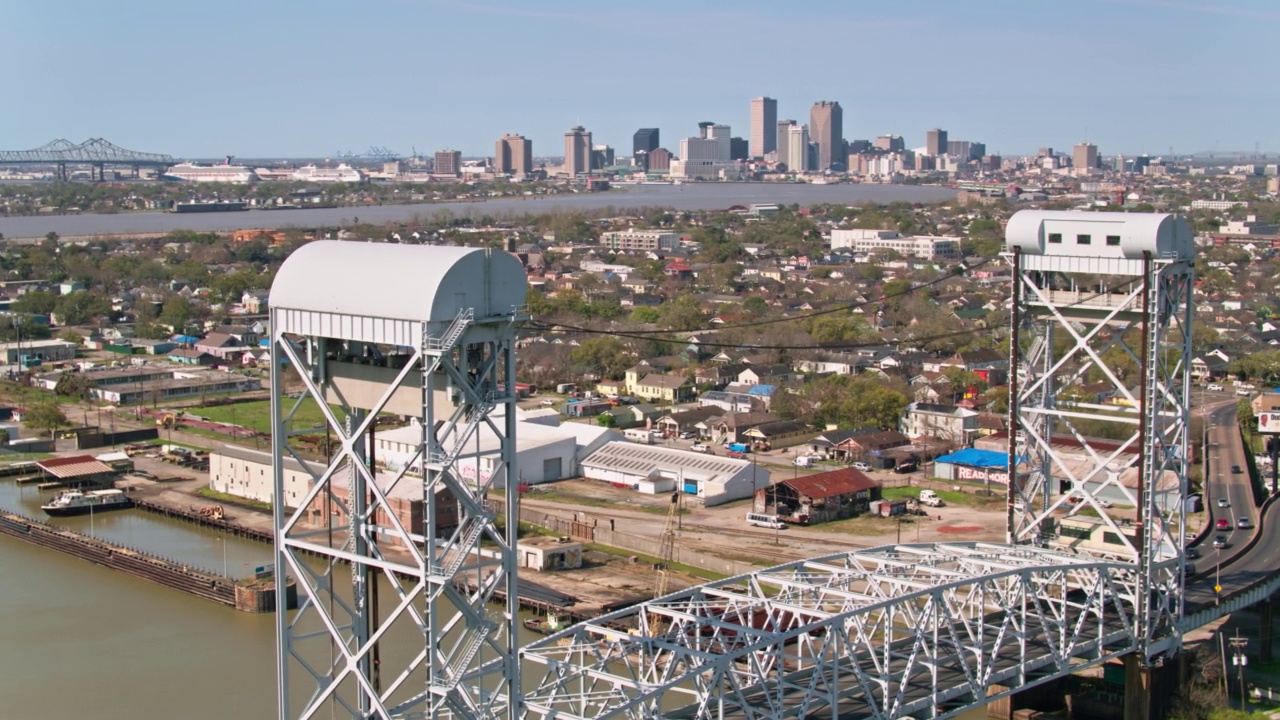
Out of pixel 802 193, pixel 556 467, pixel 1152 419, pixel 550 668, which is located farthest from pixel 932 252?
pixel 802 193

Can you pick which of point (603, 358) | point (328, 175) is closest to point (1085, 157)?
point (328, 175)

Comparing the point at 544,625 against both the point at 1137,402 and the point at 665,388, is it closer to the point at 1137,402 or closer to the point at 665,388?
the point at 1137,402

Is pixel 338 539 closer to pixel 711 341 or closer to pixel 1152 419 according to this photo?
pixel 1152 419

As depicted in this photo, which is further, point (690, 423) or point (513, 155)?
point (513, 155)

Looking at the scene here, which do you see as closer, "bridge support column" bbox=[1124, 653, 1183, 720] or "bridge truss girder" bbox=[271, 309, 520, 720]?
"bridge truss girder" bbox=[271, 309, 520, 720]

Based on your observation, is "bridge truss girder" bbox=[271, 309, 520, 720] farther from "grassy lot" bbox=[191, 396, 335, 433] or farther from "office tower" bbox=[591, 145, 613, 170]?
"office tower" bbox=[591, 145, 613, 170]

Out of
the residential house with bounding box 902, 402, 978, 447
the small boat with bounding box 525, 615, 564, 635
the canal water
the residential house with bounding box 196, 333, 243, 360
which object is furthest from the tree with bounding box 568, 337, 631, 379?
the small boat with bounding box 525, 615, 564, 635
